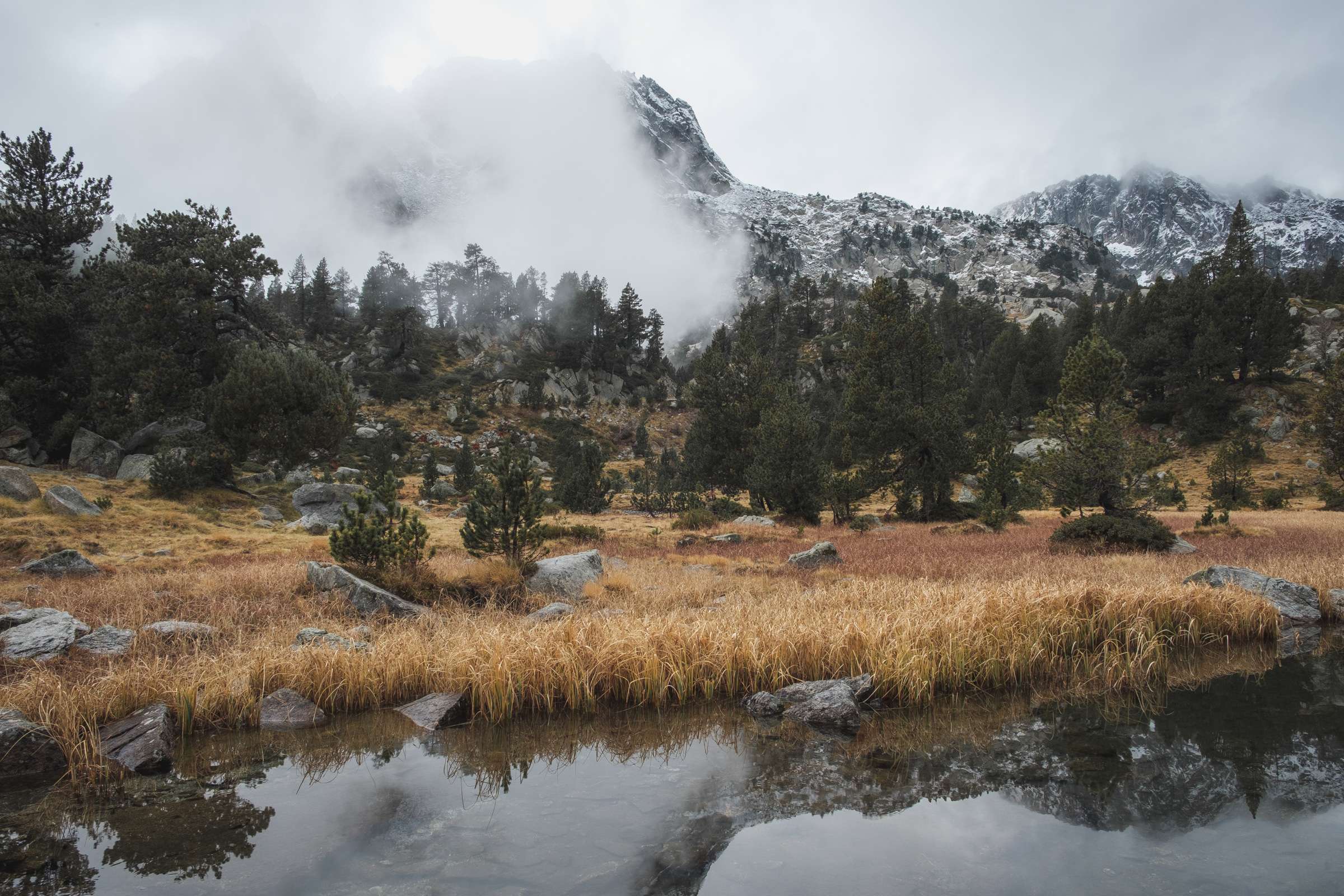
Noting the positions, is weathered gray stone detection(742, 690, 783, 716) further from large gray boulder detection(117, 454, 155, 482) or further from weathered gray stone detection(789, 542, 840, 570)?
large gray boulder detection(117, 454, 155, 482)

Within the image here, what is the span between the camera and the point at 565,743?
709 centimetres

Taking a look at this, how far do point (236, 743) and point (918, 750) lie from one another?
24.7 feet

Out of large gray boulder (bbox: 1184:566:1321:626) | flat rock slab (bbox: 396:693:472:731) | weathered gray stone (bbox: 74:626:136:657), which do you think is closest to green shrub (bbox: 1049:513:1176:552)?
large gray boulder (bbox: 1184:566:1321:626)

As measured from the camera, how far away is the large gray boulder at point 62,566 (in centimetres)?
1448

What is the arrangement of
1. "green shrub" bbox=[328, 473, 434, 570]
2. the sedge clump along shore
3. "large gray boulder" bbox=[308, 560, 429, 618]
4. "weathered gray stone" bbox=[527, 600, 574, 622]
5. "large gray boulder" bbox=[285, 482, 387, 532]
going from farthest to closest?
"large gray boulder" bbox=[285, 482, 387, 532] → "green shrub" bbox=[328, 473, 434, 570] → "large gray boulder" bbox=[308, 560, 429, 618] → "weathered gray stone" bbox=[527, 600, 574, 622] → the sedge clump along shore

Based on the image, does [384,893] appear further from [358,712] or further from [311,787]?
[358,712]

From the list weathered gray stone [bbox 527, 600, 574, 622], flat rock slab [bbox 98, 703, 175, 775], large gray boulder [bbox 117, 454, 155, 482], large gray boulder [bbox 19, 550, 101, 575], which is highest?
large gray boulder [bbox 117, 454, 155, 482]

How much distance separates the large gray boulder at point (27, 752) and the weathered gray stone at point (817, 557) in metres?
15.0

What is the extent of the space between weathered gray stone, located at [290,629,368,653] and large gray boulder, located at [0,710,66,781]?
246 centimetres

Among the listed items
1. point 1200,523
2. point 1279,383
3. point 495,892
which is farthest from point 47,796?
point 1279,383

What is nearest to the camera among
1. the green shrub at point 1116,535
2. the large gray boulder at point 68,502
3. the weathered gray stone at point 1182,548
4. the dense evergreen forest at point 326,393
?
the weathered gray stone at point 1182,548

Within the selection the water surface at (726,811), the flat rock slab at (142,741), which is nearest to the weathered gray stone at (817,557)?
the water surface at (726,811)

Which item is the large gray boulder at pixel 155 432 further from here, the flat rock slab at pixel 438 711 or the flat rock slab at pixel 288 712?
Result: the flat rock slab at pixel 438 711

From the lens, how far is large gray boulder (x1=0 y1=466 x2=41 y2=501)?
811 inches
